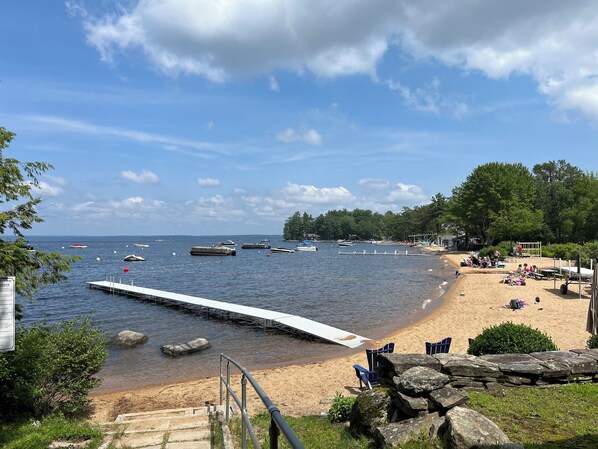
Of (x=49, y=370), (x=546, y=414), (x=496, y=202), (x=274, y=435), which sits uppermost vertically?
(x=496, y=202)

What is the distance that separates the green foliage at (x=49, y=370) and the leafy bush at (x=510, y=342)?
27.6ft

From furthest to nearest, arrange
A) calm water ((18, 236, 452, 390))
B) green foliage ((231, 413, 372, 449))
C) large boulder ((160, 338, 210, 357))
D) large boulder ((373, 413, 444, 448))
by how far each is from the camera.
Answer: large boulder ((160, 338, 210, 357)) → calm water ((18, 236, 452, 390)) → green foliage ((231, 413, 372, 449)) → large boulder ((373, 413, 444, 448))

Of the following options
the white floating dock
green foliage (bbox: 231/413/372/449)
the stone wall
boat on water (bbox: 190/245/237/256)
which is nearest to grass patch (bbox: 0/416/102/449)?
green foliage (bbox: 231/413/372/449)

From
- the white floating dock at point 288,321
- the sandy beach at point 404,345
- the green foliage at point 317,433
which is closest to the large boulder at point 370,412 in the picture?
the green foliage at point 317,433

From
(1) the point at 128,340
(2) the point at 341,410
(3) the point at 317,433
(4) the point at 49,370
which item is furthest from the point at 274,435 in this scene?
(1) the point at 128,340

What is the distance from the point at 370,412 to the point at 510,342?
4069 millimetres

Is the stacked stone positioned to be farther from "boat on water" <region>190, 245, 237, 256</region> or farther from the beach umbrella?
"boat on water" <region>190, 245, 237, 256</region>

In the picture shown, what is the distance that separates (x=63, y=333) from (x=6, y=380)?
81.9 inches

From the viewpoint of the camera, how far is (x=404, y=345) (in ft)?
49.3

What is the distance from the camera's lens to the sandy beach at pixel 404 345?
33.4 feet

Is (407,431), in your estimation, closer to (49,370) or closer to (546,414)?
(546,414)

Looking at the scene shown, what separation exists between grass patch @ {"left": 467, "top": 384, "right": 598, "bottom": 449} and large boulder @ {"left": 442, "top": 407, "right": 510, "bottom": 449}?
2.25 ft

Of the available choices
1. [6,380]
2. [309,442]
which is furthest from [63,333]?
[309,442]

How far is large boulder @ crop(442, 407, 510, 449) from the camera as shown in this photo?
4.41 meters
